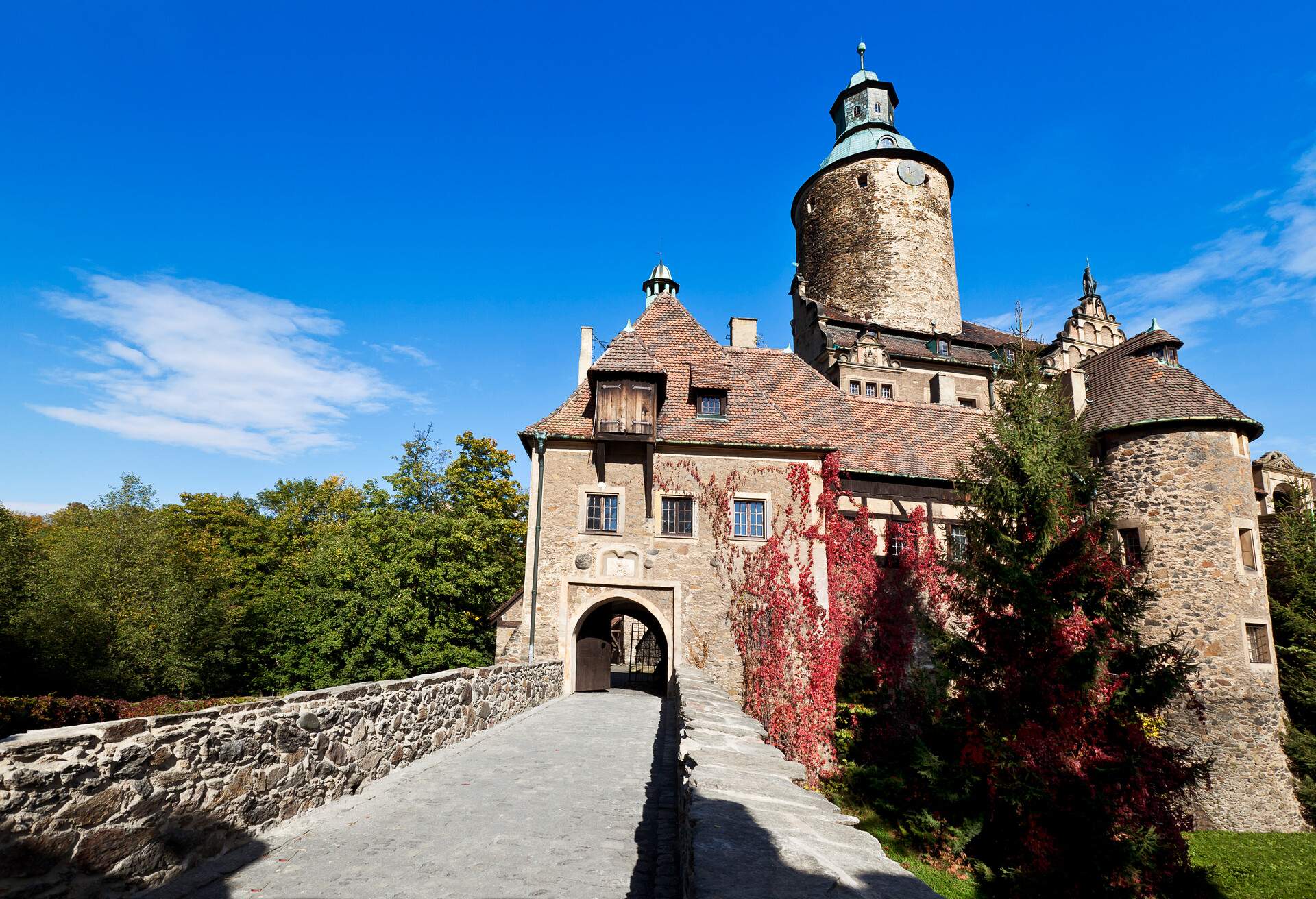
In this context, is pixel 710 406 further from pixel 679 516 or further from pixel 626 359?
pixel 679 516

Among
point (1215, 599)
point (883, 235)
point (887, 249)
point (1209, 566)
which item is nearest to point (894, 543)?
point (1209, 566)

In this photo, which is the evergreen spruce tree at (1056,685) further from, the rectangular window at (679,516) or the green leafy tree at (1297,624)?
the green leafy tree at (1297,624)

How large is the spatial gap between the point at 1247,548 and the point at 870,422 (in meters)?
11.2

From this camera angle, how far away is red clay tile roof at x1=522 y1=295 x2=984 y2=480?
19344mm

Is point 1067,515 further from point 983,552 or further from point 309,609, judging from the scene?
point 309,609

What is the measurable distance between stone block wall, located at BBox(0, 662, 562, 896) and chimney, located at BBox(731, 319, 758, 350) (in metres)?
19.4

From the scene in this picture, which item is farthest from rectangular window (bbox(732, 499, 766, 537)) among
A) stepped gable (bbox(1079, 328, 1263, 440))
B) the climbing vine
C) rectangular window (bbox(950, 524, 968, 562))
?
stepped gable (bbox(1079, 328, 1263, 440))

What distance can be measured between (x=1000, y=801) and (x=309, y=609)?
77.1 feet

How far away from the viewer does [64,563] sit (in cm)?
3069

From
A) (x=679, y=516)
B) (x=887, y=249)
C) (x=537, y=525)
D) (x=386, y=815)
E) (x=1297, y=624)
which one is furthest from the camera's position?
(x=887, y=249)

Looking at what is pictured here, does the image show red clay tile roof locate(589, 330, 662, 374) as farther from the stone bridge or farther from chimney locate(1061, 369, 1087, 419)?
chimney locate(1061, 369, 1087, 419)

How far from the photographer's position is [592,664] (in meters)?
18.8

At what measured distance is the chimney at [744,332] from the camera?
25.6 meters

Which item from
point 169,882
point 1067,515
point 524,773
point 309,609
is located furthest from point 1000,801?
point 309,609
